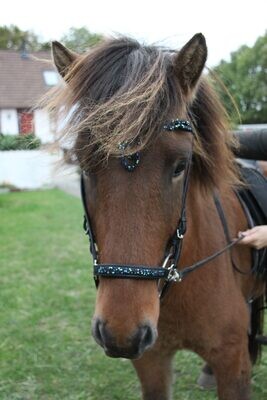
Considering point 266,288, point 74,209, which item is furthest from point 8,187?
point 266,288

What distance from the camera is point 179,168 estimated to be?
1.70 metres

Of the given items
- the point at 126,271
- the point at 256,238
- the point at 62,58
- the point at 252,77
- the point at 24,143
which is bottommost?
→ the point at 252,77

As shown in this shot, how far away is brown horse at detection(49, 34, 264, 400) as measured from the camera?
1.53 metres

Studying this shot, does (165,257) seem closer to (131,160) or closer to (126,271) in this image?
(126,271)

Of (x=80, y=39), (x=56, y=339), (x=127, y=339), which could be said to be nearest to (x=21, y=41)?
(x=56, y=339)

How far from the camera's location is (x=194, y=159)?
203 cm

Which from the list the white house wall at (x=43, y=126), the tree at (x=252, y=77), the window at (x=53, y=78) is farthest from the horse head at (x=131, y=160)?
the tree at (x=252, y=77)

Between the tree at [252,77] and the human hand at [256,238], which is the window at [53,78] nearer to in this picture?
the human hand at [256,238]

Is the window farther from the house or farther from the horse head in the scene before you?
the house

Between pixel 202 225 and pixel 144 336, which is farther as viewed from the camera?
pixel 202 225

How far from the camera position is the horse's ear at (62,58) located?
6.19 ft

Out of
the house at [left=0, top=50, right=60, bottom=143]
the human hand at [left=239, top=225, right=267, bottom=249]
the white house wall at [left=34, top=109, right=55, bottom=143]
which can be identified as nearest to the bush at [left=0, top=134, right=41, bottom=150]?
the white house wall at [left=34, top=109, right=55, bottom=143]

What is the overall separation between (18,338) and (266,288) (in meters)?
2.44

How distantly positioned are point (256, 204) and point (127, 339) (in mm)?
1475
